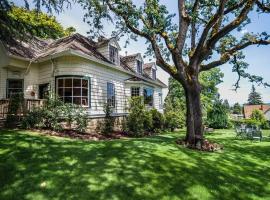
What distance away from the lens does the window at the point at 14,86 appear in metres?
16.3

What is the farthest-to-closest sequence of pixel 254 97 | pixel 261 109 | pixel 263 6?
pixel 254 97 < pixel 261 109 < pixel 263 6

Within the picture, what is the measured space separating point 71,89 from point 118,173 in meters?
10.6

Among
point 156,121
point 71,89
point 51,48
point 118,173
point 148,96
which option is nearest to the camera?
point 118,173

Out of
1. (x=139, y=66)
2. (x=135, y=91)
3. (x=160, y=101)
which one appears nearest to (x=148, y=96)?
(x=135, y=91)

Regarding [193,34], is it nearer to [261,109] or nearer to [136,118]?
[136,118]

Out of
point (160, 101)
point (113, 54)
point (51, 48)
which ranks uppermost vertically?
point (113, 54)

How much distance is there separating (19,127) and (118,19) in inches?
336

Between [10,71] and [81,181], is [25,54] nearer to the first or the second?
[10,71]

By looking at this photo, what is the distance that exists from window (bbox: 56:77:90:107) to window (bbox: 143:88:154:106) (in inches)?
356

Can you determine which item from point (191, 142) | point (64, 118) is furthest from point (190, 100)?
point (64, 118)

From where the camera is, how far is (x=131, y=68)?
83.1ft

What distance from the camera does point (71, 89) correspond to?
1633 cm

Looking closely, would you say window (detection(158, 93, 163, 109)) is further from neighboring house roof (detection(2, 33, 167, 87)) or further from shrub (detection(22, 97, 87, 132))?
shrub (detection(22, 97, 87, 132))

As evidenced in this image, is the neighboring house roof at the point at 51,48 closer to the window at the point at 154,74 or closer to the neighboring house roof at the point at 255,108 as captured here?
the window at the point at 154,74
